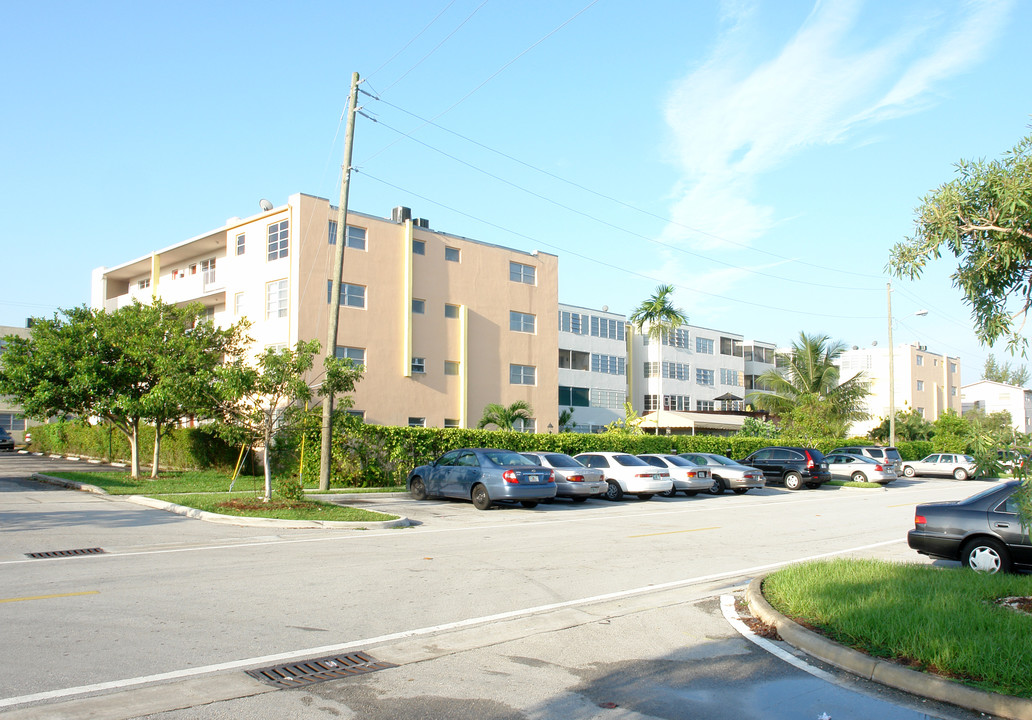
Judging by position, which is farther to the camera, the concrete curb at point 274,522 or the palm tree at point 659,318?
the palm tree at point 659,318

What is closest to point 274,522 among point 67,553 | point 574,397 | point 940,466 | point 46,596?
point 67,553

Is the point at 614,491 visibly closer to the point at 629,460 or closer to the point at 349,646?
the point at 629,460

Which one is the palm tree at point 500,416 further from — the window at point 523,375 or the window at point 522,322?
the window at point 522,322

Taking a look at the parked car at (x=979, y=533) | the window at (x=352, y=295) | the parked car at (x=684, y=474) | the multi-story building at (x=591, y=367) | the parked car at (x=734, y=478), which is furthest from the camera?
the multi-story building at (x=591, y=367)

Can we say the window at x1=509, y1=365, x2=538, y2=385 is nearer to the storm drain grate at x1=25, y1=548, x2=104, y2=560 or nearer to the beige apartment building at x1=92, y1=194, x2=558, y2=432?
the beige apartment building at x1=92, y1=194, x2=558, y2=432

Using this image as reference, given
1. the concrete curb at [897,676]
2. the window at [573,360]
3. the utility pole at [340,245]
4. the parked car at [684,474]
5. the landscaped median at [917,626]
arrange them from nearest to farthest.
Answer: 1. the concrete curb at [897,676]
2. the landscaped median at [917,626]
3. the utility pole at [340,245]
4. the parked car at [684,474]
5. the window at [573,360]

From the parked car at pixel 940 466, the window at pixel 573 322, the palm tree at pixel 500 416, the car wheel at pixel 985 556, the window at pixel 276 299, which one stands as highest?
the window at pixel 573 322

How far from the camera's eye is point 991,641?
600cm

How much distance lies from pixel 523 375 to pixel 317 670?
35.4m

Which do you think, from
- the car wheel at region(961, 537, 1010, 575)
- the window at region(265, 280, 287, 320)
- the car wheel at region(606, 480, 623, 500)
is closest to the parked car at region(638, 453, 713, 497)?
the car wheel at region(606, 480, 623, 500)

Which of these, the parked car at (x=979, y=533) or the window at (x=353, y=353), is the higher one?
the window at (x=353, y=353)

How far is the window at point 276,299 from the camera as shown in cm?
3319

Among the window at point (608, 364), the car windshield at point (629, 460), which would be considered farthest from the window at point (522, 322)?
the car windshield at point (629, 460)

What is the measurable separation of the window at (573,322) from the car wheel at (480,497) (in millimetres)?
30785
